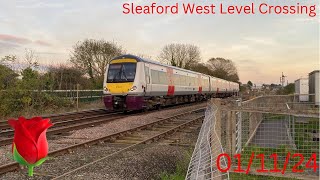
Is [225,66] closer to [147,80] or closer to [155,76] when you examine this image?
[155,76]

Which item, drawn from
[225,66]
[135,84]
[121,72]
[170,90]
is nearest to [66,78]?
[170,90]

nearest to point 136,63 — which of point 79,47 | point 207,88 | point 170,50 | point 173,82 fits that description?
point 173,82

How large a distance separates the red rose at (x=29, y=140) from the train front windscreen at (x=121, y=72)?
48.6 ft

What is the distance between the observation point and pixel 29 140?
245cm

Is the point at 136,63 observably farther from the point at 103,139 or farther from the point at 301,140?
the point at 301,140

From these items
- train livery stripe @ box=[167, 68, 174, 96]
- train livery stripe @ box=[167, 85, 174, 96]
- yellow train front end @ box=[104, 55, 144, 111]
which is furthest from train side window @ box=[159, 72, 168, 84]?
yellow train front end @ box=[104, 55, 144, 111]

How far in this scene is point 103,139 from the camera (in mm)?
9562

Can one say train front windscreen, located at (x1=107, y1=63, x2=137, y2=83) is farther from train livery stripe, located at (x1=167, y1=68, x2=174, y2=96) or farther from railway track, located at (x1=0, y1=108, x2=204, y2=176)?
train livery stripe, located at (x1=167, y1=68, x2=174, y2=96)

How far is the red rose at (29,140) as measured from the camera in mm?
2432

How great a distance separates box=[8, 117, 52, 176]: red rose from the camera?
243 centimetres

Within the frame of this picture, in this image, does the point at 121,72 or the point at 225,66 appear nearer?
the point at 121,72

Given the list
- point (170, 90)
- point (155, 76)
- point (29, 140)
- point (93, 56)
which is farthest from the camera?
point (93, 56)

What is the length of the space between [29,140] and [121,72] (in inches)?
609

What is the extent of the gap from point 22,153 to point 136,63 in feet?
49.8
